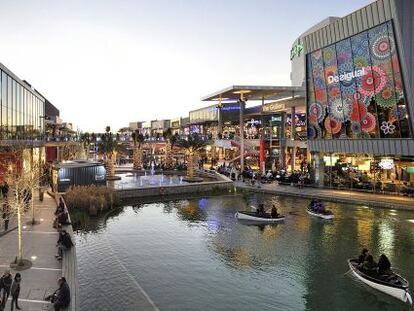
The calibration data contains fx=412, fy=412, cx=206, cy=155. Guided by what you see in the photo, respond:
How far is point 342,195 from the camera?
143ft

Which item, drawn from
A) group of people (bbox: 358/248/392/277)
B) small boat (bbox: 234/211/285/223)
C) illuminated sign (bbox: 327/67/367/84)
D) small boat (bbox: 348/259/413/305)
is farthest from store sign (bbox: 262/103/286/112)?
small boat (bbox: 348/259/413/305)

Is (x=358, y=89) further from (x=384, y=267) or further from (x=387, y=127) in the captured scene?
(x=384, y=267)

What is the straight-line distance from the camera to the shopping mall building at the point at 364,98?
3847 cm

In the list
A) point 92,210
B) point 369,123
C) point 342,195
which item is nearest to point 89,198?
point 92,210

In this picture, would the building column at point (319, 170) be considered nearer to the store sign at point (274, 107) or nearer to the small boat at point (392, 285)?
the store sign at point (274, 107)

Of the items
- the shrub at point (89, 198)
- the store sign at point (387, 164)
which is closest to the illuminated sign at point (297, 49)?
the store sign at point (387, 164)

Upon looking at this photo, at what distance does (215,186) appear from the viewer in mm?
51562

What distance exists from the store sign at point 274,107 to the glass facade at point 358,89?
1506 cm

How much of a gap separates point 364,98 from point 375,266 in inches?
1124

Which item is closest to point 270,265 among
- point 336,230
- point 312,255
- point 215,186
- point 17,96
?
point 312,255

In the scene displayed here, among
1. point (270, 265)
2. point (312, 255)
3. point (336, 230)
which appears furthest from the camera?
point (336, 230)

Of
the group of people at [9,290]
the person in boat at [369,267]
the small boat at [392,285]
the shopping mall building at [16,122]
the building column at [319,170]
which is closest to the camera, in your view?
the group of people at [9,290]

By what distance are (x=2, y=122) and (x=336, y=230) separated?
111ft

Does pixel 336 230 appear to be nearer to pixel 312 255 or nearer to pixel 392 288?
pixel 312 255
